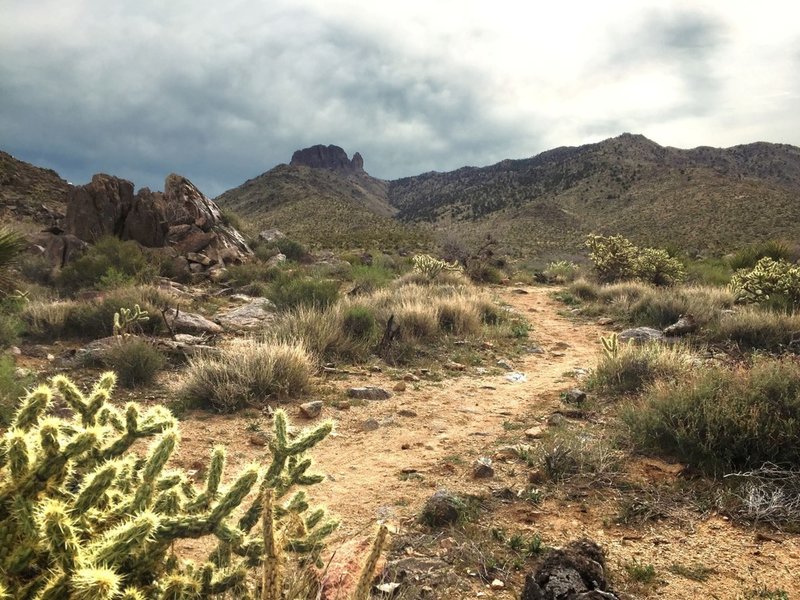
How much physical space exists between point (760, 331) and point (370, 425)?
733 centimetres

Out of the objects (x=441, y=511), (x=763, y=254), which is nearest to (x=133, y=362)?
(x=441, y=511)

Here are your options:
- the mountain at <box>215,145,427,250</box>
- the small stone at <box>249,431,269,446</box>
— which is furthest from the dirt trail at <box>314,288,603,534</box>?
the mountain at <box>215,145,427,250</box>

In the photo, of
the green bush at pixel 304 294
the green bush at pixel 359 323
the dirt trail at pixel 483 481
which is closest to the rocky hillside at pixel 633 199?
the green bush at pixel 304 294

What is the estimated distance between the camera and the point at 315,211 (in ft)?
202

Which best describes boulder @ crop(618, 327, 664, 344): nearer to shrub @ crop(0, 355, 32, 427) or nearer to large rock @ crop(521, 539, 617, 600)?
large rock @ crop(521, 539, 617, 600)

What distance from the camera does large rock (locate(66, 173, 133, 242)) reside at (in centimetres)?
1800

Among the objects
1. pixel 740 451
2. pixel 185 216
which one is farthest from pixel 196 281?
pixel 740 451

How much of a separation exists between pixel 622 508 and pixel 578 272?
20363 mm

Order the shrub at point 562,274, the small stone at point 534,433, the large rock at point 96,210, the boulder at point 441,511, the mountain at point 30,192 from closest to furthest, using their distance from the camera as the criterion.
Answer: the boulder at point 441,511, the small stone at point 534,433, the large rock at point 96,210, the shrub at point 562,274, the mountain at point 30,192

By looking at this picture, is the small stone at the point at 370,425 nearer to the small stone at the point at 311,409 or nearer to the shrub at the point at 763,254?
the small stone at the point at 311,409

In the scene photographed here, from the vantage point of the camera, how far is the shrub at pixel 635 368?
6648 millimetres

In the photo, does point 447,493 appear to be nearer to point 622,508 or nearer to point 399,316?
point 622,508

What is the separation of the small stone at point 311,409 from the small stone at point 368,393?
0.74 metres

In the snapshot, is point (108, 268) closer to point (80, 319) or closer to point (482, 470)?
point (80, 319)
